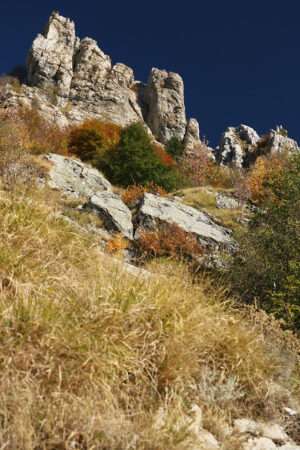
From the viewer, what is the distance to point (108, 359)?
2340mm

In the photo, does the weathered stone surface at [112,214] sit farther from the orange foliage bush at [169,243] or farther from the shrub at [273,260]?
the shrub at [273,260]

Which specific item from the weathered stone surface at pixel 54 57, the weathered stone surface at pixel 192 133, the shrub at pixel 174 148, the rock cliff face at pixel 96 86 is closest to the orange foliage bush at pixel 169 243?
the shrub at pixel 174 148

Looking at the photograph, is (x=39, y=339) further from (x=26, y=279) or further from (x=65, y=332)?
(x=26, y=279)

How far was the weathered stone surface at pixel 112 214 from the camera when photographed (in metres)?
11.8

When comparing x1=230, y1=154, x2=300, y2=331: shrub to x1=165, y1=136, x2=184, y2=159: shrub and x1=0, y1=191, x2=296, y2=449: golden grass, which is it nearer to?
x1=0, y1=191, x2=296, y2=449: golden grass

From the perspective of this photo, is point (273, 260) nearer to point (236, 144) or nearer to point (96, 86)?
point (236, 144)

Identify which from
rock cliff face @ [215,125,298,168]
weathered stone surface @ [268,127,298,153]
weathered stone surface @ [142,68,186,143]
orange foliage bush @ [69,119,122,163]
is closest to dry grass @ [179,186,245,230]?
orange foliage bush @ [69,119,122,163]

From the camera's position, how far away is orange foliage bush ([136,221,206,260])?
1081 centimetres

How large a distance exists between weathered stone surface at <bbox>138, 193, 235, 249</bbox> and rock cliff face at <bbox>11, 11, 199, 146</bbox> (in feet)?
135

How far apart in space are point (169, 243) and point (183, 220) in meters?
2.21

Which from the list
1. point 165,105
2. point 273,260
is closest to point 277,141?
point 165,105

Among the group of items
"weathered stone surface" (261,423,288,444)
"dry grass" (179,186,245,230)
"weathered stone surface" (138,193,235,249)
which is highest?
"dry grass" (179,186,245,230)

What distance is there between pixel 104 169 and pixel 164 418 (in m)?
22.5

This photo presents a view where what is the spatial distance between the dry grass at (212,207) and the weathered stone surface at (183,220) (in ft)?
7.66
